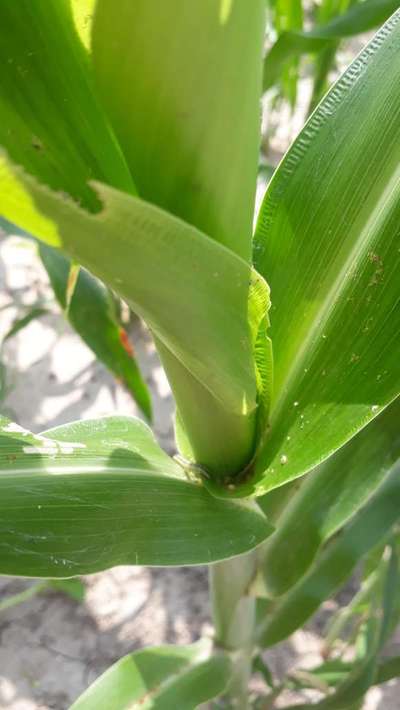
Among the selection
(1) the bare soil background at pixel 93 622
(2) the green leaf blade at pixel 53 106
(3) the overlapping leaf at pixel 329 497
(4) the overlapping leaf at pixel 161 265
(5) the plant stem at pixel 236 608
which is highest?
(2) the green leaf blade at pixel 53 106

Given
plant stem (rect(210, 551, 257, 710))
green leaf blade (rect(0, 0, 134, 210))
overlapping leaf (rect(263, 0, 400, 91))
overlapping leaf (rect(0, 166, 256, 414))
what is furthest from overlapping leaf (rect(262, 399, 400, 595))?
overlapping leaf (rect(263, 0, 400, 91))

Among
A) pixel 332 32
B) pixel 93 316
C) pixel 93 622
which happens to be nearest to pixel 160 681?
pixel 93 316

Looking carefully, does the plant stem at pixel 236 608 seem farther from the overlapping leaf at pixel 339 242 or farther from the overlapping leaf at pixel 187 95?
the overlapping leaf at pixel 187 95

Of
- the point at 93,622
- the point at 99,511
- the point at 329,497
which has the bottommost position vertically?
the point at 93,622

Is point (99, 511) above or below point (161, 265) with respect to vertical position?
below

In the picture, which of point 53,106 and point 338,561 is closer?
point 53,106

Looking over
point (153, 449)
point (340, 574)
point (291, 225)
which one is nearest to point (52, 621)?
point (340, 574)

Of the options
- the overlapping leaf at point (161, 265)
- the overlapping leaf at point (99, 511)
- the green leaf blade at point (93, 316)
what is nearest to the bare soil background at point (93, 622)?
the green leaf blade at point (93, 316)

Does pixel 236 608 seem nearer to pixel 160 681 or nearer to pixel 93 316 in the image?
pixel 160 681

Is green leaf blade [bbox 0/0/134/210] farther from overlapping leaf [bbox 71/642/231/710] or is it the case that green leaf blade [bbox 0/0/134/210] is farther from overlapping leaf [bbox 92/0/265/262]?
overlapping leaf [bbox 71/642/231/710]
